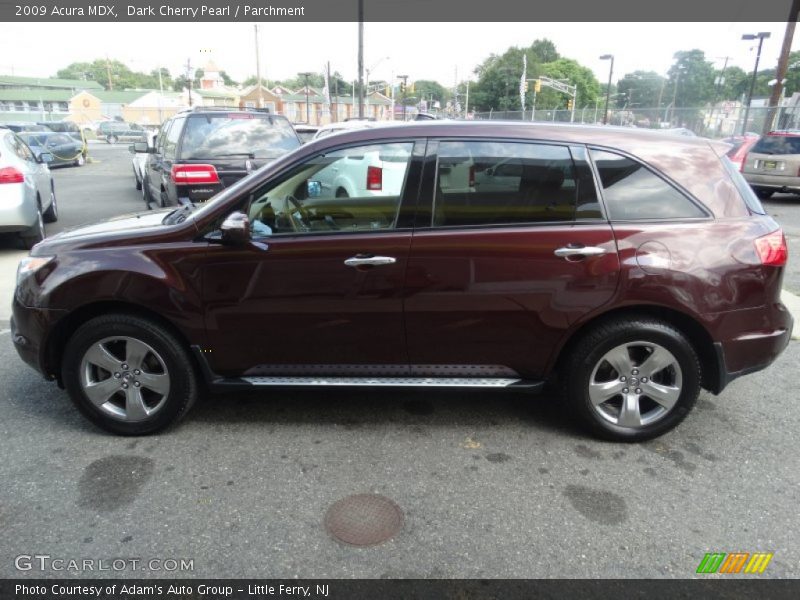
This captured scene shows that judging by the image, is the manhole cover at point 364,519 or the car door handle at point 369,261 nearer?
the manhole cover at point 364,519

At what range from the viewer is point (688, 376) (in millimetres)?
3264

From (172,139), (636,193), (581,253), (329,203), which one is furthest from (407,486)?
(172,139)

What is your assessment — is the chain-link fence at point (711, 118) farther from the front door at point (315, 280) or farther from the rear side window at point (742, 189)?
the front door at point (315, 280)

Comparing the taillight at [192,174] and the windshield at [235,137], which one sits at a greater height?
the windshield at [235,137]

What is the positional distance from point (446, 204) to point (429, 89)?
130 meters

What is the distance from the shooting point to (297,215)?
3318mm

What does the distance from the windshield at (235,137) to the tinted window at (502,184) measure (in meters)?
5.12

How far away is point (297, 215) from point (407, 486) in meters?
1.60

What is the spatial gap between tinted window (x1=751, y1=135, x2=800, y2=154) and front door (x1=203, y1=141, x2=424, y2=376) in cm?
1305

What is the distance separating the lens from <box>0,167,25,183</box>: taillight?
7363mm

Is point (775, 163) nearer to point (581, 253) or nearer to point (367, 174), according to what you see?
point (581, 253)

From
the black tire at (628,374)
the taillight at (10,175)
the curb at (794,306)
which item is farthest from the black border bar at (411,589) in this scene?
the taillight at (10,175)

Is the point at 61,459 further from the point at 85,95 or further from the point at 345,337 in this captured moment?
the point at 85,95

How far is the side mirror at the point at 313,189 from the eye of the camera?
3398mm
